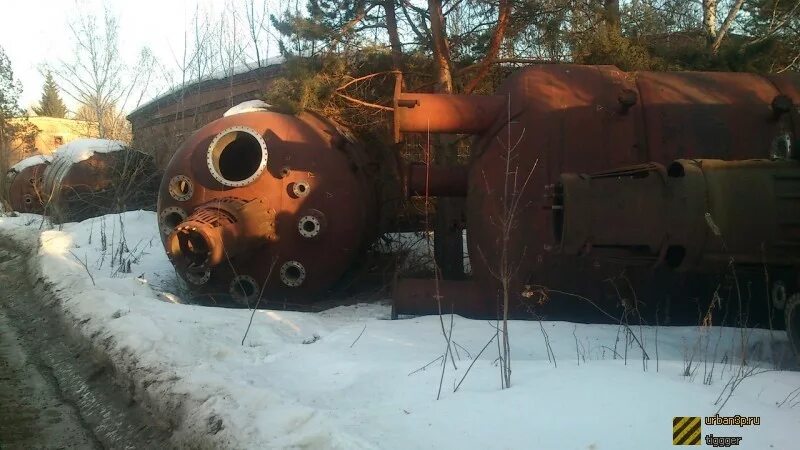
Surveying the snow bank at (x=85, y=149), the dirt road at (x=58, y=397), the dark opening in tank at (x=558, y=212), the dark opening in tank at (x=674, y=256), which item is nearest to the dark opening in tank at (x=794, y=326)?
Answer: the dark opening in tank at (x=674, y=256)

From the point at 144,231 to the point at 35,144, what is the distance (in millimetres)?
32117

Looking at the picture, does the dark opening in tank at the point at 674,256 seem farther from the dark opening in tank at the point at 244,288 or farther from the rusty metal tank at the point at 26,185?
the rusty metal tank at the point at 26,185

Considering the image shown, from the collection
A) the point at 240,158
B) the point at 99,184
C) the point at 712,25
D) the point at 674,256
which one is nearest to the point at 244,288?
the point at 240,158

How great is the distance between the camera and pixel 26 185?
55.4ft

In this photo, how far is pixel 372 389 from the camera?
3549mm

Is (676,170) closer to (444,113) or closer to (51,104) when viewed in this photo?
(444,113)

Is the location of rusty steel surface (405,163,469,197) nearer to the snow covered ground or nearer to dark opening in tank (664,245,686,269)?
the snow covered ground

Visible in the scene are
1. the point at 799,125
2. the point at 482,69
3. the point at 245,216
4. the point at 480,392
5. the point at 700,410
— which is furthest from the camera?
the point at 482,69

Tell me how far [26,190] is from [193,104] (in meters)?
7.25

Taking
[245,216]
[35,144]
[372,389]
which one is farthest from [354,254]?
[35,144]

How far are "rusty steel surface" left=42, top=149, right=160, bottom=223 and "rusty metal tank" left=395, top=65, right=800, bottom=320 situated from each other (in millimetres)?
9132

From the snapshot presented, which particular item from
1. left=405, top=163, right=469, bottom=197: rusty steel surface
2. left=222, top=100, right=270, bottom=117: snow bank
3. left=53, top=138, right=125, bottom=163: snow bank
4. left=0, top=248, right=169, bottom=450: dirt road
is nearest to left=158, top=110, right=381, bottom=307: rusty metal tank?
left=222, top=100, right=270, bottom=117: snow bank

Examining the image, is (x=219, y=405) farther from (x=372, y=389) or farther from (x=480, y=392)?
(x=480, y=392)

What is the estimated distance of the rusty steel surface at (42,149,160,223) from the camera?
1273cm
